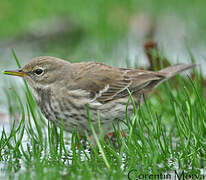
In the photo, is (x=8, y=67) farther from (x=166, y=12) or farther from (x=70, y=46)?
(x=166, y=12)

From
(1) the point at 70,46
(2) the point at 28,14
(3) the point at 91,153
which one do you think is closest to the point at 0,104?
(3) the point at 91,153

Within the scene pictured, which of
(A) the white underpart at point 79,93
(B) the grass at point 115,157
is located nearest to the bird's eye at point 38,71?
(A) the white underpart at point 79,93

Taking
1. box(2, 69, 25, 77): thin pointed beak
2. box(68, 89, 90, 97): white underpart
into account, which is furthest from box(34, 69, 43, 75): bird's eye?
box(68, 89, 90, 97): white underpart

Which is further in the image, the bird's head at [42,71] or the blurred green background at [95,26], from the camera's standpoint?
the blurred green background at [95,26]

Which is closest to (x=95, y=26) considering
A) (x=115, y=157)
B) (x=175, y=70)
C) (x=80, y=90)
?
(x=175, y=70)

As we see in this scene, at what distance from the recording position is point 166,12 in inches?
508

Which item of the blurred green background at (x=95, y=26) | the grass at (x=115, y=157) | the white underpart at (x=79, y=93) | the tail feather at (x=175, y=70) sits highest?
the blurred green background at (x=95, y=26)

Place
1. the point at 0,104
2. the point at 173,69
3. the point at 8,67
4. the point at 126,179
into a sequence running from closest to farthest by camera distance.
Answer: the point at 126,179, the point at 173,69, the point at 0,104, the point at 8,67

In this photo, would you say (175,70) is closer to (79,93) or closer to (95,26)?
(79,93)

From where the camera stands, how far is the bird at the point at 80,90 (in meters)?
5.57

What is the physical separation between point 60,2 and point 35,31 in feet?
6.28

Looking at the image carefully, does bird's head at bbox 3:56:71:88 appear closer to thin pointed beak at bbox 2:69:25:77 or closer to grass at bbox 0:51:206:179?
thin pointed beak at bbox 2:69:25:77

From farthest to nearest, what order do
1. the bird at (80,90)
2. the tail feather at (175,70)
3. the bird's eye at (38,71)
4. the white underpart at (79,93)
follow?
the tail feather at (175,70) → the bird's eye at (38,71) → the white underpart at (79,93) → the bird at (80,90)

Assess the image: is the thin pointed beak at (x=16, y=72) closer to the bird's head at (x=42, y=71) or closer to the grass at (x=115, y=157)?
the bird's head at (x=42, y=71)
